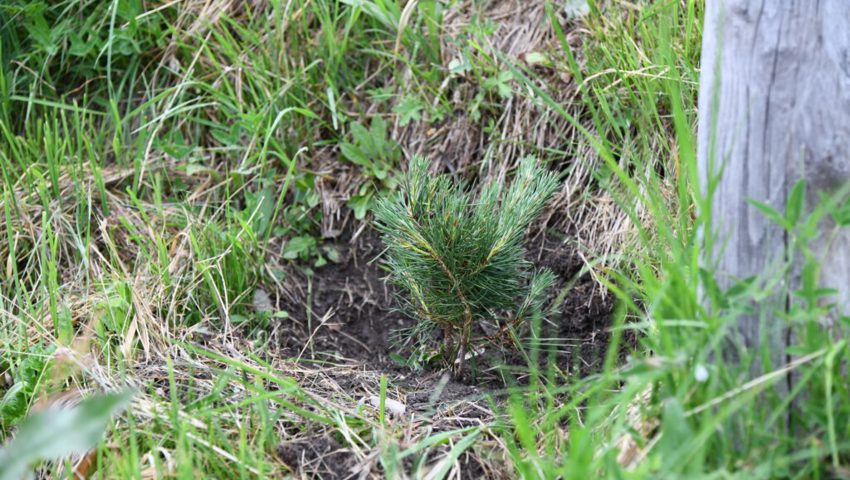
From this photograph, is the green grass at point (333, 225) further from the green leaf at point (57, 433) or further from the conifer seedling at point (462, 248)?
the green leaf at point (57, 433)

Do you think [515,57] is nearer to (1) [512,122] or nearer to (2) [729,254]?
(1) [512,122]

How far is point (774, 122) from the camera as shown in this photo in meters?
1.64

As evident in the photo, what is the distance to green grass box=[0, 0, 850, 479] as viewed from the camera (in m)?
1.53

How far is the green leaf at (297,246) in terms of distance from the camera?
9.80 feet

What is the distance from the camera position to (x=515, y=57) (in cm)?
311

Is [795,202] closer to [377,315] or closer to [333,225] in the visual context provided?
[377,315]

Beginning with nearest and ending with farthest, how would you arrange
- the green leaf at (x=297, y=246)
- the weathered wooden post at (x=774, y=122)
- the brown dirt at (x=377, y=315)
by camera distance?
the weathered wooden post at (x=774, y=122) → the brown dirt at (x=377, y=315) → the green leaf at (x=297, y=246)

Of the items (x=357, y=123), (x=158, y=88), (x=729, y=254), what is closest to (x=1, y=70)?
(x=158, y=88)

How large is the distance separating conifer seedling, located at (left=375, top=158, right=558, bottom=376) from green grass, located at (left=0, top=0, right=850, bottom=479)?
23 centimetres

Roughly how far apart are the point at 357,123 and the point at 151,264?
36.6 inches

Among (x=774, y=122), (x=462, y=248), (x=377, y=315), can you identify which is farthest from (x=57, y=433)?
(x=377, y=315)

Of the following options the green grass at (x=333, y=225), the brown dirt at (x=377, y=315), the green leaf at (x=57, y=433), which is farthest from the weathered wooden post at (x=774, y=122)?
the green leaf at (x=57, y=433)

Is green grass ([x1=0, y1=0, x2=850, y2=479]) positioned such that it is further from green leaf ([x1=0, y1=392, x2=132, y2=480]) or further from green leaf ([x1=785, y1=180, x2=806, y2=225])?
green leaf ([x1=0, y1=392, x2=132, y2=480])

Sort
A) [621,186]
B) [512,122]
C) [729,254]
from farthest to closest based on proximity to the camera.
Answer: [512,122] → [621,186] → [729,254]
